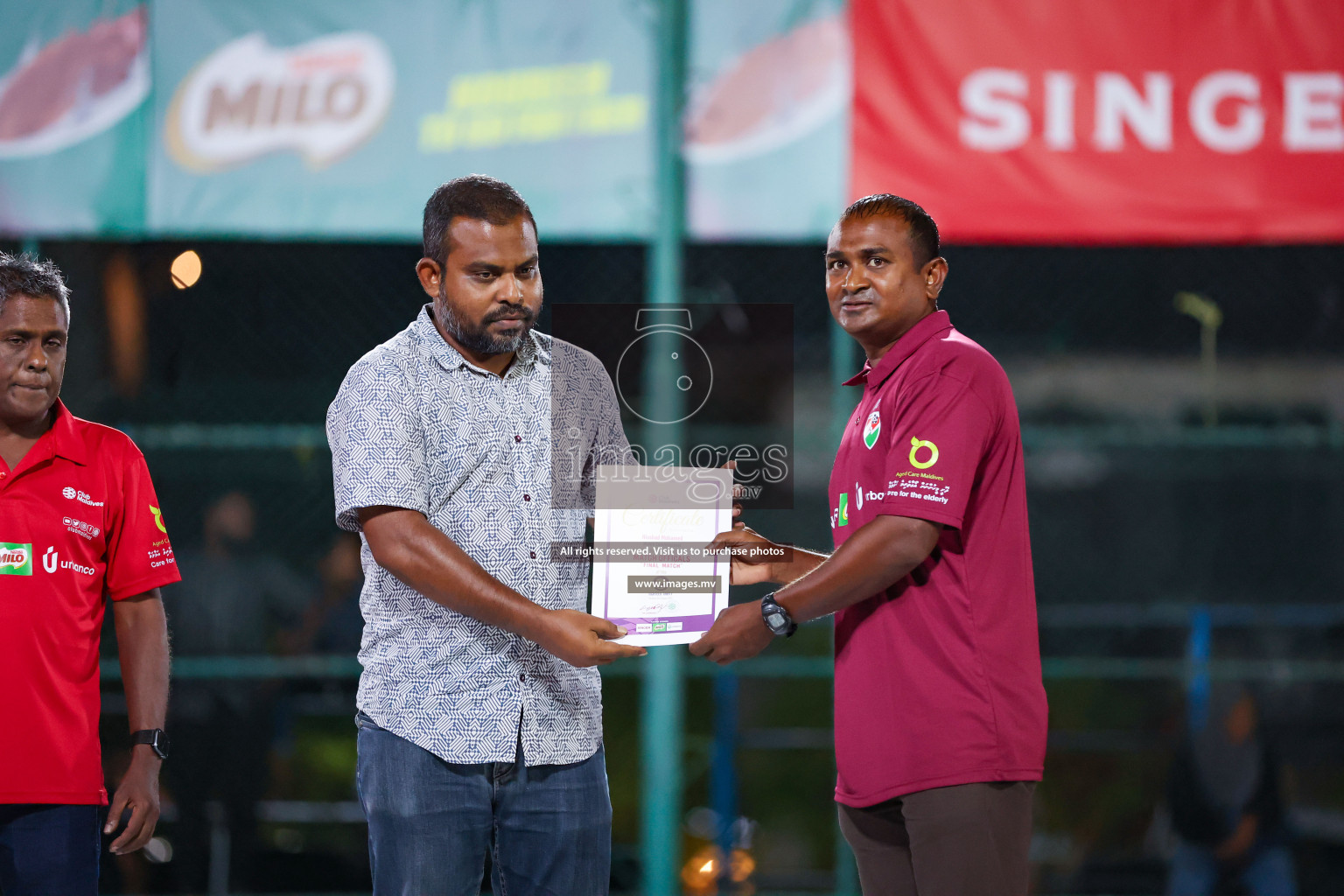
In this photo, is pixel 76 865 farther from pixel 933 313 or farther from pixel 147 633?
pixel 933 313

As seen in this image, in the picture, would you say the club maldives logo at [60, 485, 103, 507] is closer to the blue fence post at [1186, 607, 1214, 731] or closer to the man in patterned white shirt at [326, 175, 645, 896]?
the man in patterned white shirt at [326, 175, 645, 896]

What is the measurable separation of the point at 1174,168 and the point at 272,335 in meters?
4.03

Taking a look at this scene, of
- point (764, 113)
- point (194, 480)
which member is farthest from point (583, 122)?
point (194, 480)

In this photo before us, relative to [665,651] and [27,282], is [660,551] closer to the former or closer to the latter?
[27,282]

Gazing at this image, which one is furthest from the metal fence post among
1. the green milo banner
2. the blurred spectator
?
the blurred spectator

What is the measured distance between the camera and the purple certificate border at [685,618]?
7.95 feet

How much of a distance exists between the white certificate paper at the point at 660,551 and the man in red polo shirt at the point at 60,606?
1.08m

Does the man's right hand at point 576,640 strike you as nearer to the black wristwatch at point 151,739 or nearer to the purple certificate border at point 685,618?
the purple certificate border at point 685,618

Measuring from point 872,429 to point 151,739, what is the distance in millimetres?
1757

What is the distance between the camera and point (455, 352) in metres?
2.37

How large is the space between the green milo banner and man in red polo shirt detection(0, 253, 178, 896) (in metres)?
1.96

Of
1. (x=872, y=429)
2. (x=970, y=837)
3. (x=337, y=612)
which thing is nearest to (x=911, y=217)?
(x=872, y=429)

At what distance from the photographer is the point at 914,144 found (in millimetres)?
4582

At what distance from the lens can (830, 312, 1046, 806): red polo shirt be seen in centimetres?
230
